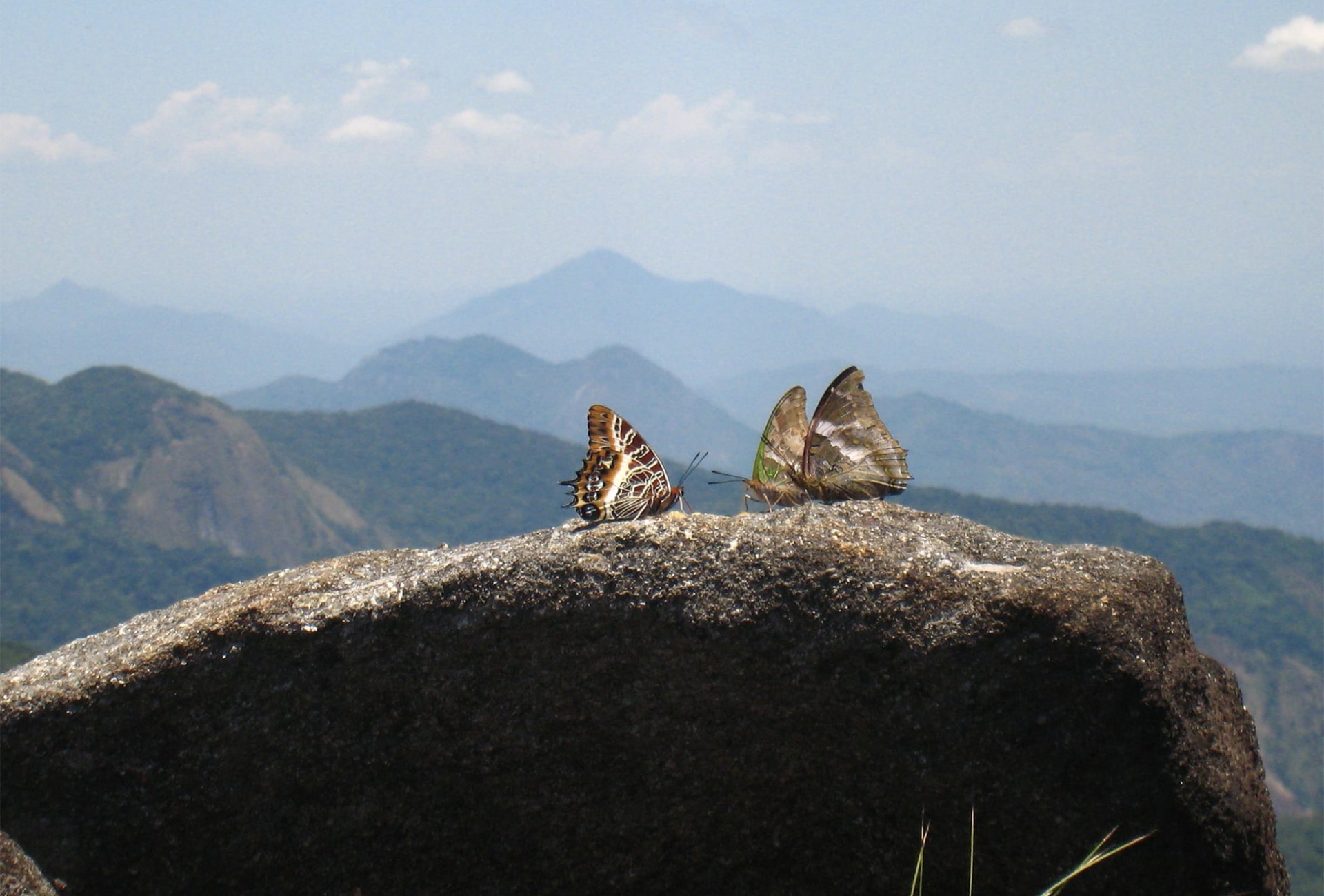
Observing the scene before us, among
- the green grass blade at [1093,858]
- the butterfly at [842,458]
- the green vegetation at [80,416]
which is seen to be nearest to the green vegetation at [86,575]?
the green vegetation at [80,416]

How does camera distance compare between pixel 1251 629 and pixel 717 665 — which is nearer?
pixel 717 665

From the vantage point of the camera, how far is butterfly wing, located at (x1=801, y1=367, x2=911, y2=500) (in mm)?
5852

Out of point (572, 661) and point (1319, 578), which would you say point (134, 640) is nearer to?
point (572, 661)

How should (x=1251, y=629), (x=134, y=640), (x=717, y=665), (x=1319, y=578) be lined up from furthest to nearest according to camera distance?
(x=1319, y=578) → (x=1251, y=629) → (x=134, y=640) → (x=717, y=665)

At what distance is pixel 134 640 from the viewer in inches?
193

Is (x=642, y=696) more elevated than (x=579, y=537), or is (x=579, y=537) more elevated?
(x=579, y=537)

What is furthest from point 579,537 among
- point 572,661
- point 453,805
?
point 453,805

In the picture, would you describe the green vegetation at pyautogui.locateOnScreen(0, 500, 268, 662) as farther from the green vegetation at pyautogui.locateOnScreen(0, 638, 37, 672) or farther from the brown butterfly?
the brown butterfly

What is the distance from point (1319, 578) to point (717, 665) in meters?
178

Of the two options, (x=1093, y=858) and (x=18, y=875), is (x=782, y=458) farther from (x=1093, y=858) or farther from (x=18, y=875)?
(x=18, y=875)

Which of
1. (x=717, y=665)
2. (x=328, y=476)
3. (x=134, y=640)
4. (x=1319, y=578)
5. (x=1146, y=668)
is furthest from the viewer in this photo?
(x=328, y=476)

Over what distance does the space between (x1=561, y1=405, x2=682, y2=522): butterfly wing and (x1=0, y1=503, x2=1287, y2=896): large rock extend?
1.54ft

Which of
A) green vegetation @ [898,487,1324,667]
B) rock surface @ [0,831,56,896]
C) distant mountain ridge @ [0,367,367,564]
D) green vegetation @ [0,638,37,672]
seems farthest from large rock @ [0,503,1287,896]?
distant mountain ridge @ [0,367,367,564]

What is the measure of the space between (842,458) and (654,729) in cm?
210
